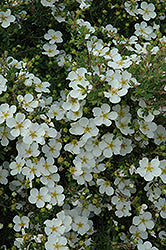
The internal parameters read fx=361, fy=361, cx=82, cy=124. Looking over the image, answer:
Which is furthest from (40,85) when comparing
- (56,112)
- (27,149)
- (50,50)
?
(27,149)

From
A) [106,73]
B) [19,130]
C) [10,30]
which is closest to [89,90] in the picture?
[106,73]

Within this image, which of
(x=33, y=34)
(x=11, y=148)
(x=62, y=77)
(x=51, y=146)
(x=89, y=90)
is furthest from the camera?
(x=33, y=34)

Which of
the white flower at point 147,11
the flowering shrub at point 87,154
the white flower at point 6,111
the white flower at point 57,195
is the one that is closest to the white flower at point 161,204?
the flowering shrub at point 87,154

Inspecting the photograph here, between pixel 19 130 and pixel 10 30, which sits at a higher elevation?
pixel 10 30

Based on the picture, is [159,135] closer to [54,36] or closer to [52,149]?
[52,149]

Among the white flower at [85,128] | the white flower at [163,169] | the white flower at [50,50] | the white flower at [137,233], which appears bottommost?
the white flower at [137,233]

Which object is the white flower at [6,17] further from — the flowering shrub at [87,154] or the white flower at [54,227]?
the white flower at [54,227]

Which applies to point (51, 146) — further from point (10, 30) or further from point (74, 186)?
point (10, 30)
